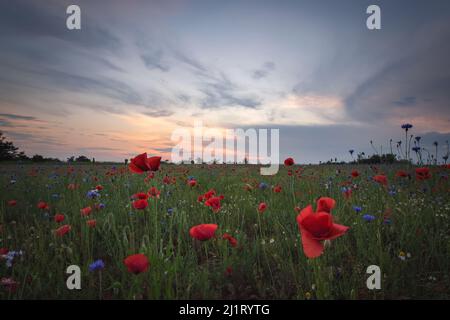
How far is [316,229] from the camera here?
4.51ft

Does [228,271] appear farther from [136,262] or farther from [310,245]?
[310,245]

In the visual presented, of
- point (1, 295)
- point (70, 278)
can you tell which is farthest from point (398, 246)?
point (1, 295)

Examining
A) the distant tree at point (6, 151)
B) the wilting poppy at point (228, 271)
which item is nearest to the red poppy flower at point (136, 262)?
the wilting poppy at point (228, 271)

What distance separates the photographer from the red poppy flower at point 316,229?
4.36ft

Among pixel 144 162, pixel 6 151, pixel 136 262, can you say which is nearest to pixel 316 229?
pixel 136 262

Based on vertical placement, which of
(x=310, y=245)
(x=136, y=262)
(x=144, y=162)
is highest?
(x=144, y=162)

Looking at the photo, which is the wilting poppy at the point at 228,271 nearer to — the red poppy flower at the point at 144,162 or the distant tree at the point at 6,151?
the red poppy flower at the point at 144,162

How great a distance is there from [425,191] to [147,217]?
4446 mm

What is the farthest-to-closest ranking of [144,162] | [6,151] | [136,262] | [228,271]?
1. [6,151]
2. [144,162]
3. [228,271]
4. [136,262]

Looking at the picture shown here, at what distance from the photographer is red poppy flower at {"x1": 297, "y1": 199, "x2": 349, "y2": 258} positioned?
1.33 m

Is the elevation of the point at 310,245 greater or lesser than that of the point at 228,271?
greater
